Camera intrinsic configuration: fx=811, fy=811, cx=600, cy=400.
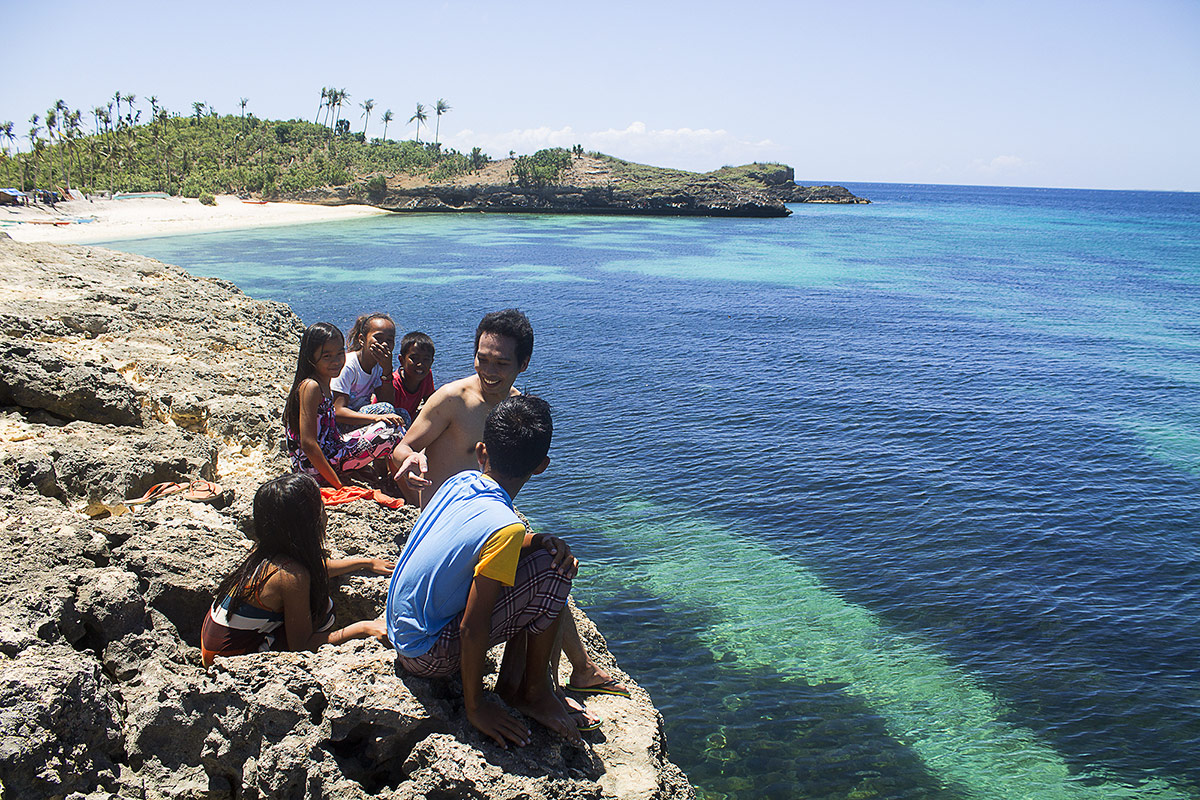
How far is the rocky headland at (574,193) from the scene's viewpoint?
269 ft

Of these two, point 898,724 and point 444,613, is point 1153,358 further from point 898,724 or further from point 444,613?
point 444,613

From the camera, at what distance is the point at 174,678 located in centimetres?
376

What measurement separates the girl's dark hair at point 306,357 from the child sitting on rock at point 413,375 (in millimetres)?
961

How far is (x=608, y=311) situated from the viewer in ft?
94.4

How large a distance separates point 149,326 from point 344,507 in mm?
6499

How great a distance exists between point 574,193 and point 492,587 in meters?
86.8

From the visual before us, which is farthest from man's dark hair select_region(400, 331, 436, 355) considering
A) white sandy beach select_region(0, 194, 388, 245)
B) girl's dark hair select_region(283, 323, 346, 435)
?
white sandy beach select_region(0, 194, 388, 245)

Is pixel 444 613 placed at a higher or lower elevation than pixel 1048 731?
higher

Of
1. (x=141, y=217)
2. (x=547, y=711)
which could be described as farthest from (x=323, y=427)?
(x=141, y=217)

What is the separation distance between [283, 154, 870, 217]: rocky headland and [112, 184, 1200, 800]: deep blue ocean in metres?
56.0

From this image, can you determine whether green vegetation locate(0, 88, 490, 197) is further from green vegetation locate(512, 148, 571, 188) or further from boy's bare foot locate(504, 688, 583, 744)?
boy's bare foot locate(504, 688, 583, 744)

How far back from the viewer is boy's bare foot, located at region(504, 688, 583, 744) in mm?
3650

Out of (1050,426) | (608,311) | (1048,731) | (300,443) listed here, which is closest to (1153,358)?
(1050,426)

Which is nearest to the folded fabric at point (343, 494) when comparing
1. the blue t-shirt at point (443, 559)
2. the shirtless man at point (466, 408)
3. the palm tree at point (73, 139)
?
the shirtless man at point (466, 408)
